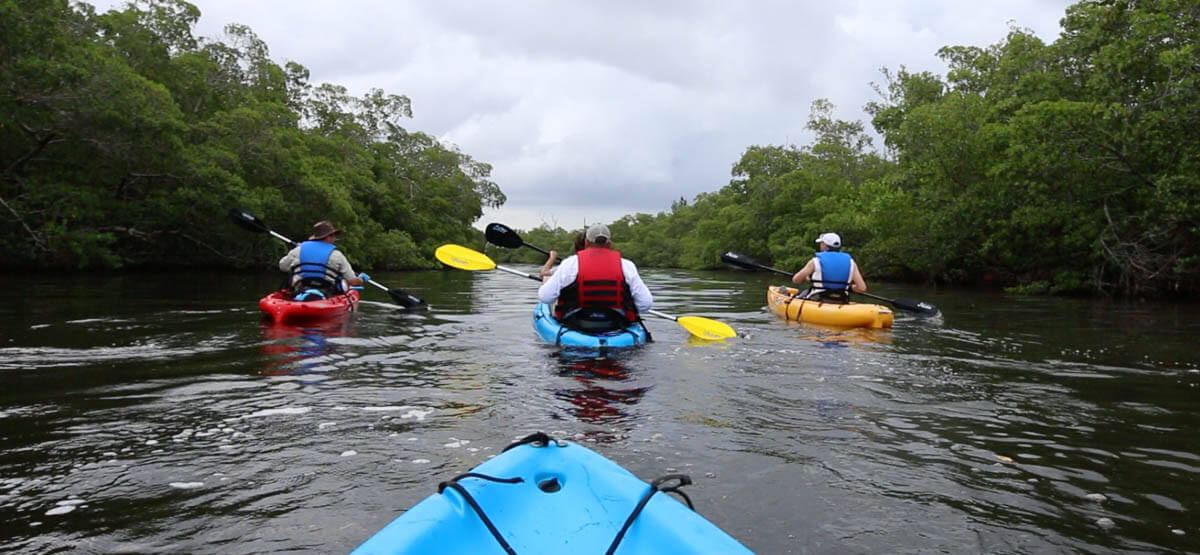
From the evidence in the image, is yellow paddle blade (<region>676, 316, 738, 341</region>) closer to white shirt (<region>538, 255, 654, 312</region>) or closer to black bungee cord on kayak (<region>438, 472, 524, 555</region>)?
white shirt (<region>538, 255, 654, 312</region>)

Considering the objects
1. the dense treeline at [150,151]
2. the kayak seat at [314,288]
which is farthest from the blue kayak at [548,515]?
the dense treeline at [150,151]

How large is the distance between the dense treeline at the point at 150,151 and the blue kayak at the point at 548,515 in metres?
17.2

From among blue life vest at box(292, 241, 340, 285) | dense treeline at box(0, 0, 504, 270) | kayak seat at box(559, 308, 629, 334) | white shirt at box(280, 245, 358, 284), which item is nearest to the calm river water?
kayak seat at box(559, 308, 629, 334)

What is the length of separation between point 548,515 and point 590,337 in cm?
447

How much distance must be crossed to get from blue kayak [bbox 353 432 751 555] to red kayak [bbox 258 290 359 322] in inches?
269

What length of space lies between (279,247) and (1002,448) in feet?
79.0

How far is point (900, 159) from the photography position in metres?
22.4

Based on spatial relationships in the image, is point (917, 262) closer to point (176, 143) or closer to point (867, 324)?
point (867, 324)

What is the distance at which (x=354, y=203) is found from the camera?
31.4 metres

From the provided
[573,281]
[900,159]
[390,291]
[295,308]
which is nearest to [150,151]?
[390,291]

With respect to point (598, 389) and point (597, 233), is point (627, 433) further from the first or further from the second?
point (597, 233)

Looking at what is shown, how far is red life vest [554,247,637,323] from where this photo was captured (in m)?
6.35

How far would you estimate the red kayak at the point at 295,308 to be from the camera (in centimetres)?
812

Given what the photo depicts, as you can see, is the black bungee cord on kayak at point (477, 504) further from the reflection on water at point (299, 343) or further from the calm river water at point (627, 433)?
the reflection on water at point (299, 343)
